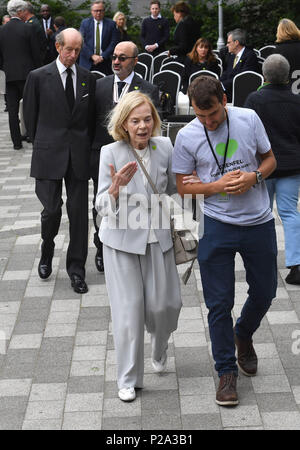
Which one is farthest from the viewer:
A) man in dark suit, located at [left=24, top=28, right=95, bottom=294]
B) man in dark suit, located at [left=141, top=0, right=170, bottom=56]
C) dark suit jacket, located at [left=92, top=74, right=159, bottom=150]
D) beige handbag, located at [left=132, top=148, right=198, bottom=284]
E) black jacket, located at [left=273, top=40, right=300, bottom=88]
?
man in dark suit, located at [left=141, top=0, right=170, bottom=56]

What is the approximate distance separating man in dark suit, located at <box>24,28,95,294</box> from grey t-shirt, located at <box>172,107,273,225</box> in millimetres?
2301

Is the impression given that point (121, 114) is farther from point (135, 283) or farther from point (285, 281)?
point (285, 281)

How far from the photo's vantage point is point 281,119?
268 inches

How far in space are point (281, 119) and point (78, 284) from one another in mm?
2085

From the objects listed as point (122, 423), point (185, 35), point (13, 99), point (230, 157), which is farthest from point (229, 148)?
point (185, 35)

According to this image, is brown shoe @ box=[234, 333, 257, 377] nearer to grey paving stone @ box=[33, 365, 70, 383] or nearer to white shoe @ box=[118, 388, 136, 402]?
white shoe @ box=[118, 388, 136, 402]

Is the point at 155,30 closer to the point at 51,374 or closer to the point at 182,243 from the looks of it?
the point at 51,374

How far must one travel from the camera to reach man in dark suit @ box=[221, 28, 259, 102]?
484 inches

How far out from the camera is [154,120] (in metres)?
4.95

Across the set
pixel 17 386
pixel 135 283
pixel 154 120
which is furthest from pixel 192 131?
pixel 17 386

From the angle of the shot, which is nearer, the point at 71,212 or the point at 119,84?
the point at 119,84

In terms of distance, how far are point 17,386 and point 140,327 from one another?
3.03 feet

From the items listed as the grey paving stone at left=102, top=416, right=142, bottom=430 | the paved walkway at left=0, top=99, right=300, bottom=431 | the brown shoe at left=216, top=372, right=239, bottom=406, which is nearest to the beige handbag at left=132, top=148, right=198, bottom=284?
the brown shoe at left=216, top=372, right=239, bottom=406

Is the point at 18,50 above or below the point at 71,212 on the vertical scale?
below
